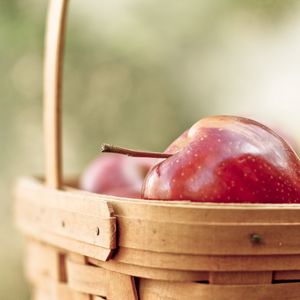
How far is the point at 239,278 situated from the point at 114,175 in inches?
23.1

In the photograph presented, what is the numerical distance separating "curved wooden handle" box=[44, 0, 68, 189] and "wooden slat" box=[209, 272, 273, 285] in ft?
1.10

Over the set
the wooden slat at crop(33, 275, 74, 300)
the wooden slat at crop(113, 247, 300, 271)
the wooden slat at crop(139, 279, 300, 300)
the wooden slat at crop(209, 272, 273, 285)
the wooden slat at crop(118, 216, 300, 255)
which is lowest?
the wooden slat at crop(33, 275, 74, 300)

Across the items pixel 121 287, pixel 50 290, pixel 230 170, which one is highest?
pixel 230 170

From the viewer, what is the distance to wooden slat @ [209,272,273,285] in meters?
0.67

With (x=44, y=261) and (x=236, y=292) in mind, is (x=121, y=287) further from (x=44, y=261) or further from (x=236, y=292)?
(x=44, y=261)

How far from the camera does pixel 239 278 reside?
0.67 m

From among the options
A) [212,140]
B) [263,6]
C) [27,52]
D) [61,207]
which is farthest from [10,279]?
[212,140]

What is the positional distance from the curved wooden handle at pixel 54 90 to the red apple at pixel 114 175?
0.24 m

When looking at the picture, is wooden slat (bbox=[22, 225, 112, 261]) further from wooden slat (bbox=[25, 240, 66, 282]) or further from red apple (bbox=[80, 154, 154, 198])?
red apple (bbox=[80, 154, 154, 198])

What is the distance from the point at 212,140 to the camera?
76 cm

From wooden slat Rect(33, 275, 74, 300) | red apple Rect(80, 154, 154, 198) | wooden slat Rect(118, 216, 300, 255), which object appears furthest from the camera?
red apple Rect(80, 154, 154, 198)

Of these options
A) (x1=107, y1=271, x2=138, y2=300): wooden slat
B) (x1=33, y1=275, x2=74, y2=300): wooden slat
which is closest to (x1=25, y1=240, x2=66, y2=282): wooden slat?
(x1=33, y1=275, x2=74, y2=300): wooden slat

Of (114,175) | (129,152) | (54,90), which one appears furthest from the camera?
(114,175)

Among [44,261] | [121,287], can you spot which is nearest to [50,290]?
[44,261]
